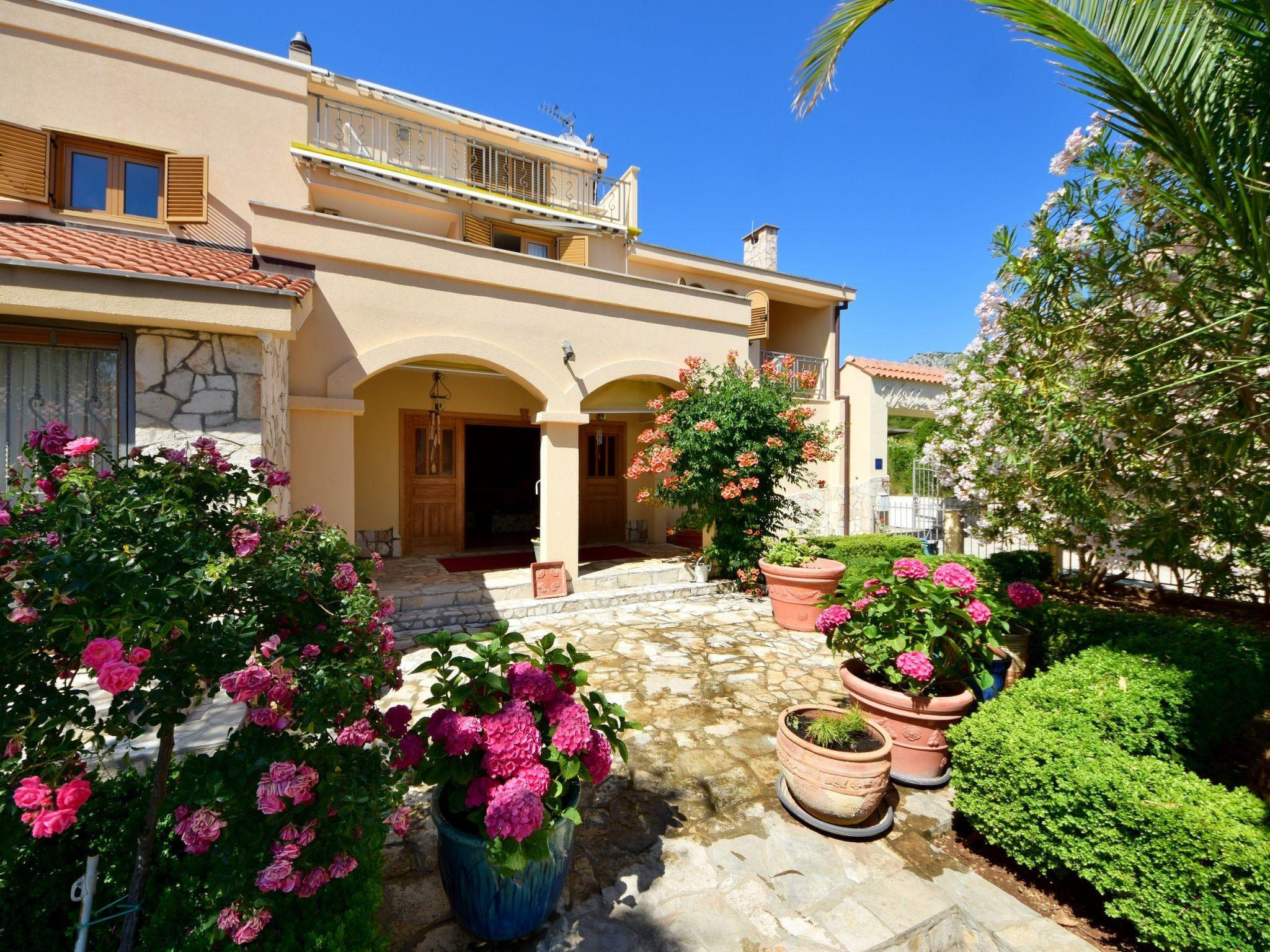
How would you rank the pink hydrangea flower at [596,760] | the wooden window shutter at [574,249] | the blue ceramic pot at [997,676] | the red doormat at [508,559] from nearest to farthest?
the pink hydrangea flower at [596,760] < the blue ceramic pot at [997,676] < the red doormat at [508,559] < the wooden window shutter at [574,249]

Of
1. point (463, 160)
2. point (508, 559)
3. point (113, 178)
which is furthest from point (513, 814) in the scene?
point (463, 160)

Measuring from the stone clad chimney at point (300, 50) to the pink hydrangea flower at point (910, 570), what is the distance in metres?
13.4

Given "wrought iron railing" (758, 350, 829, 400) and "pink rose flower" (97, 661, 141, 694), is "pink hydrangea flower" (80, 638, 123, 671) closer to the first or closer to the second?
"pink rose flower" (97, 661, 141, 694)

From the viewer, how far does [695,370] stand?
30.6 ft

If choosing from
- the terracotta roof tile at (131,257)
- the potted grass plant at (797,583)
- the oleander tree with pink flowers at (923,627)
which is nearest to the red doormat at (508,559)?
the potted grass plant at (797,583)

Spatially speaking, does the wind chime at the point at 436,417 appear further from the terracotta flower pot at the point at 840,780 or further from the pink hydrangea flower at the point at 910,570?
the terracotta flower pot at the point at 840,780

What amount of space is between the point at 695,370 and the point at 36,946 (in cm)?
877

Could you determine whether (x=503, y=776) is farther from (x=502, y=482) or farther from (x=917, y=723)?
(x=502, y=482)

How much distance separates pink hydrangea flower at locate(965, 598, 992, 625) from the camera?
12.4ft

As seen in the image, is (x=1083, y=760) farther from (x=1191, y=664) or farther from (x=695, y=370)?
(x=695, y=370)

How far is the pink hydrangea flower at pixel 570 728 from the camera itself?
→ 2451 millimetres

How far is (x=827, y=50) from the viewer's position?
3812 mm

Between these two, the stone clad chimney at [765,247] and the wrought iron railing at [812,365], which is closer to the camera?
the wrought iron railing at [812,365]

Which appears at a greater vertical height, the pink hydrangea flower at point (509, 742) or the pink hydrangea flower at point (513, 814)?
the pink hydrangea flower at point (509, 742)
